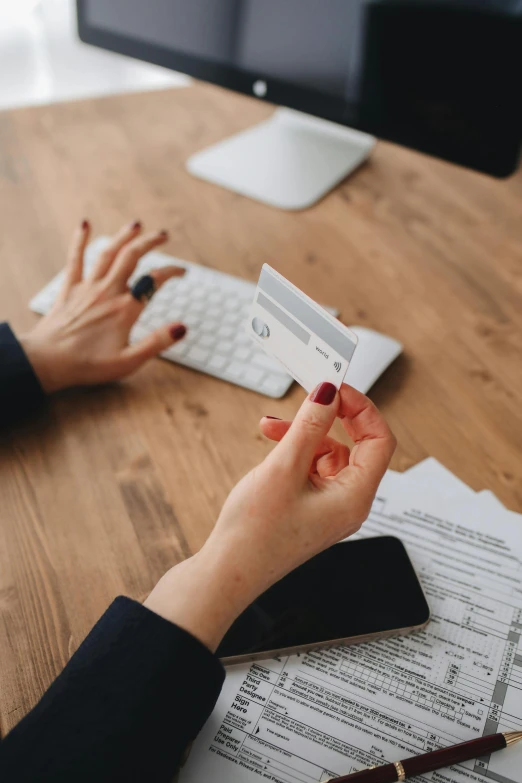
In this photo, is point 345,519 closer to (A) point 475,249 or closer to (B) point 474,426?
(B) point 474,426

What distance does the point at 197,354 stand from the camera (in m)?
0.76

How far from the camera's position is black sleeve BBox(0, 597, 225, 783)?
0.40 metres

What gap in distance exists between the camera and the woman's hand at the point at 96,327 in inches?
28.0

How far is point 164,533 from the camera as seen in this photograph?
598 mm

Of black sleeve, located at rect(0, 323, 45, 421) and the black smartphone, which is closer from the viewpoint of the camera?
the black smartphone

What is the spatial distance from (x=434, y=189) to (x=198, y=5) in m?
0.46

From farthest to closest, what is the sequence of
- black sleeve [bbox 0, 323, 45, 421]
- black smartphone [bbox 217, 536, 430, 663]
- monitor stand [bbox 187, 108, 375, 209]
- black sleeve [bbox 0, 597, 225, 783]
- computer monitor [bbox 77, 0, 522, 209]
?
monitor stand [bbox 187, 108, 375, 209] → computer monitor [bbox 77, 0, 522, 209] → black sleeve [bbox 0, 323, 45, 421] → black smartphone [bbox 217, 536, 430, 663] → black sleeve [bbox 0, 597, 225, 783]

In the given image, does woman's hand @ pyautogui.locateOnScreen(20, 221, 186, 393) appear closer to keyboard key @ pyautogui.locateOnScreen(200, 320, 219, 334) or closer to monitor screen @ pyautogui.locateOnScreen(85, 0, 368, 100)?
keyboard key @ pyautogui.locateOnScreen(200, 320, 219, 334)

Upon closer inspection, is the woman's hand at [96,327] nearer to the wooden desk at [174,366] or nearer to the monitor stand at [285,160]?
the wooden desk at [174,366]

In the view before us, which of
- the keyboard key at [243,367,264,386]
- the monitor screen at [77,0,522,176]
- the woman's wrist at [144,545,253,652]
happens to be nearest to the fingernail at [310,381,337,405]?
the woman's wrist at [144,545,253,652]

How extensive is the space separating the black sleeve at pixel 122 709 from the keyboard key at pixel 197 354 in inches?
14.1

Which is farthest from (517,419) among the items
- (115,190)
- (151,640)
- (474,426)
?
(115,190)

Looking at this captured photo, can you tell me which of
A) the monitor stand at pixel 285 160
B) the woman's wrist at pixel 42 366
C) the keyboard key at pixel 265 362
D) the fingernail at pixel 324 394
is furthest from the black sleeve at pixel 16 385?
the monitor stand at pixel 285 160

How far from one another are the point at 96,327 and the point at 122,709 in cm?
44
